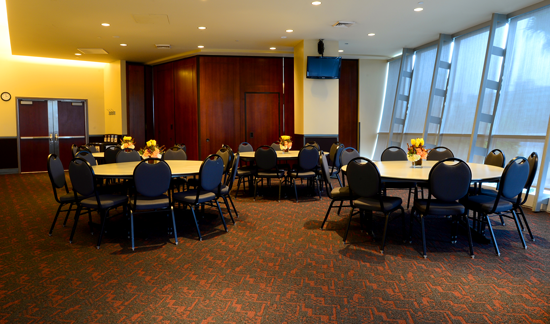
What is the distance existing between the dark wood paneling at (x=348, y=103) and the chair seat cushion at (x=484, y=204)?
7.59 m

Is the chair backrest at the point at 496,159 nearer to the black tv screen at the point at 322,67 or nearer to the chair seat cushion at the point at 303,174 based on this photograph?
the chair seat cushion at the point at 303,174

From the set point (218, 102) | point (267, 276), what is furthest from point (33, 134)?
point (267, 276)

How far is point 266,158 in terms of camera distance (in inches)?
253

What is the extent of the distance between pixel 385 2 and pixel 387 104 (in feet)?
18.1

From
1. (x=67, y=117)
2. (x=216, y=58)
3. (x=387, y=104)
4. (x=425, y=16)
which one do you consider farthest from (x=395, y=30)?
(x=67, y=117)

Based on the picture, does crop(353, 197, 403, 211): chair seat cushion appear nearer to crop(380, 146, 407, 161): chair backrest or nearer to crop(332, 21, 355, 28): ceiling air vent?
crop(380, 146, 407, 161): chair backrest

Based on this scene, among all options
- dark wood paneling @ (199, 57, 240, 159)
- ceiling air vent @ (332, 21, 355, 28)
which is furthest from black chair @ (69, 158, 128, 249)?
dark wood paneling @ (199, 57, 240, 159)

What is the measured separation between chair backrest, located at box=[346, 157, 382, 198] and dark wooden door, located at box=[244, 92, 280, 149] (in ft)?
23.2

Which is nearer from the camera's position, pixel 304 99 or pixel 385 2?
pixel 385 2

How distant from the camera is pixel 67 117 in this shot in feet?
38.5

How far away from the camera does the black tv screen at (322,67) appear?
29.3 feet

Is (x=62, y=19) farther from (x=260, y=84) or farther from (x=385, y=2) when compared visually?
(x=385, y=2)

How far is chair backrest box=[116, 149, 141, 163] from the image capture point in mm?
5746

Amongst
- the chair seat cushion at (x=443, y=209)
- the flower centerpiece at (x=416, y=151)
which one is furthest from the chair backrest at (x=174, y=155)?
the chair seat cushion at (x=443, y=209)
